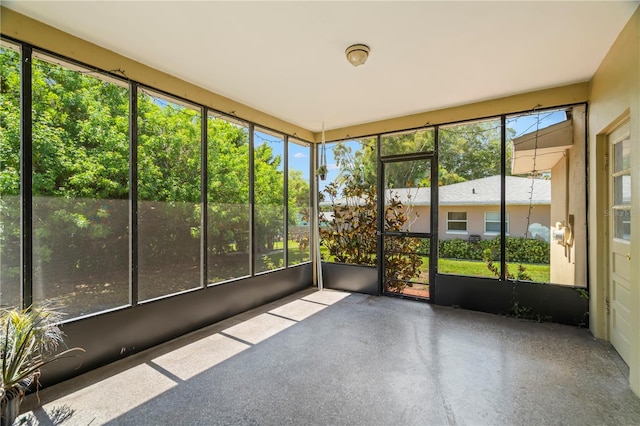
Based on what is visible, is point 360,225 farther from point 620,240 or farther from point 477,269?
point 620,240

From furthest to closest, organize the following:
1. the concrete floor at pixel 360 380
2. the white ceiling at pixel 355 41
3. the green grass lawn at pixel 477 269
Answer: the green grass lawn at pixel 477 269, the white ceiling at pixel 355 41, the concrete floor at pixel 360 380

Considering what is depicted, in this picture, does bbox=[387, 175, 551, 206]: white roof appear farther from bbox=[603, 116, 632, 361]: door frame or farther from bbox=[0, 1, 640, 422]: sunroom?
bbox=[603, 116, 632, 361]: door frame

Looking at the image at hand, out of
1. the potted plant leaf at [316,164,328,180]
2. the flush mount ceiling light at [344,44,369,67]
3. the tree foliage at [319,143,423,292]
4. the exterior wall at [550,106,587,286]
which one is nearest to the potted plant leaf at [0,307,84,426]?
the flush mount ceiling light at [344,44,369,67]

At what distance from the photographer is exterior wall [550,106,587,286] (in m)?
3.49

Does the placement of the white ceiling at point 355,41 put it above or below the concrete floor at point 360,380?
above

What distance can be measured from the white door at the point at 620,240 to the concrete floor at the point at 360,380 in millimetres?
239

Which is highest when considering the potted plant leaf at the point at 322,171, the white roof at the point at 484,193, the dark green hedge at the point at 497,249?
the potted plant leaf at the point at 322,171

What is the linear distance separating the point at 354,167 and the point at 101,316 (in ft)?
13.4

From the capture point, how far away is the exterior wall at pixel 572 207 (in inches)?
137

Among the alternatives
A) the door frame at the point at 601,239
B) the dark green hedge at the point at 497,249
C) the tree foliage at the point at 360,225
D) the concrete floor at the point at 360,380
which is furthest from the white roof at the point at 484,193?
the concrete floor at the point at 360,380

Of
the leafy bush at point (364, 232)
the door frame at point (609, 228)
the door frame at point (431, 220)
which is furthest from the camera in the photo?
the leafy bush at point (364, 232)

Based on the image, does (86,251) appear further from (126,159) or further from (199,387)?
(199,387)

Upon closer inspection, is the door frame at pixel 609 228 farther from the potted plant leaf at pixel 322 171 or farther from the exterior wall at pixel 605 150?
the potted plant leaf at pixel 322 171

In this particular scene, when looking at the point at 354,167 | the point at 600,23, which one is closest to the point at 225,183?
the point at 354,167
